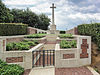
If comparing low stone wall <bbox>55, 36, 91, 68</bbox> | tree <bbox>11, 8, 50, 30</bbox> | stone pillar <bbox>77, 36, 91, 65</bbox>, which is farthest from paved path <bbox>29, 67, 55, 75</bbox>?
tree <bbox>11, 8, 50, 30</bbox>

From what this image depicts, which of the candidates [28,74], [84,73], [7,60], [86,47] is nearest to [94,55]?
[86,47]

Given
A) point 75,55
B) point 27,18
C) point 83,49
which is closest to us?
point 75,55

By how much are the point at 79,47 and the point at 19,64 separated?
133 inches

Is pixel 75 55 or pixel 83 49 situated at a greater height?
pixel 83 49

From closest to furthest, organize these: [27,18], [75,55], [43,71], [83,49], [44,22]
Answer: [43,71] < [75,55] < [83,49] < [27,18] < [44,22]

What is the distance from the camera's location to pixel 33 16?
23594 mm

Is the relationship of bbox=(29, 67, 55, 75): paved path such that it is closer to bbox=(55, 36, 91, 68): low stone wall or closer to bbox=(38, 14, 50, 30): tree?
bbox=(55, 36, 91, 68): low stone wall

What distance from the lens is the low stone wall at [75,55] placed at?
459 centimetres

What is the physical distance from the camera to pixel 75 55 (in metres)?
4.87

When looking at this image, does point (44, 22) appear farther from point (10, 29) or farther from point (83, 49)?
point (83, 49)

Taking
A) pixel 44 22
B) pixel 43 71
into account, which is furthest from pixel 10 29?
pixel 44 22

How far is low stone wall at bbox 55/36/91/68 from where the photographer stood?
15.0 feet

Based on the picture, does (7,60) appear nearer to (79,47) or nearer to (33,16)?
(79,47)

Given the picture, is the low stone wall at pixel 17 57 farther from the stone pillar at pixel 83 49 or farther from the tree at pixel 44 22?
the tree at pixel 44 22
